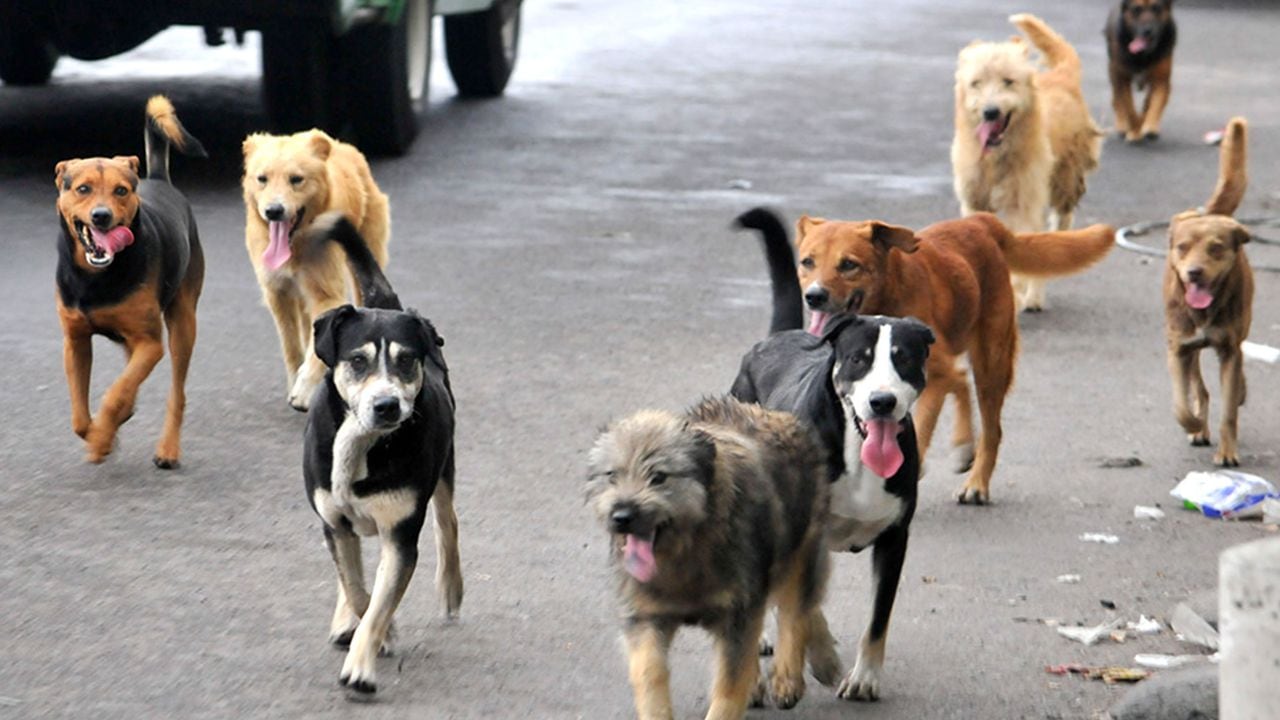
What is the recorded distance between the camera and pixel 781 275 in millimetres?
7035

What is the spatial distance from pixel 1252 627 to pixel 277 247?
5.80 metres

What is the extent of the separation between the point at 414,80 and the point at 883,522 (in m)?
11.4

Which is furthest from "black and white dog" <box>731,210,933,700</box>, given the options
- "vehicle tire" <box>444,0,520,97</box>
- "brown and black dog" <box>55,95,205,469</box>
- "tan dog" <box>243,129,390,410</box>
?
"vehicle tire" <box>444,0,520,97</box>

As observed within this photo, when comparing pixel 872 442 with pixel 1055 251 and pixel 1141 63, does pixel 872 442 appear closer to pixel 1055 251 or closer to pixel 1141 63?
pixel 1055 251

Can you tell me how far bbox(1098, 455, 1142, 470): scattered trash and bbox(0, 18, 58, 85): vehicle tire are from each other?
11870 millimetres

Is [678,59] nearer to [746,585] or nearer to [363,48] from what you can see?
[363,48]

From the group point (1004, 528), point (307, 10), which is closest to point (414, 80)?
point (307, 10)

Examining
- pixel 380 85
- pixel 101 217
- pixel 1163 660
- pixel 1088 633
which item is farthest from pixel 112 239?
pixel 380 85

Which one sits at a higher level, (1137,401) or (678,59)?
(1137,401)

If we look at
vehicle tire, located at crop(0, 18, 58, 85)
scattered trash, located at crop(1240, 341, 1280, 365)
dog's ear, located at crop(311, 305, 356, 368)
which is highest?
dog's ear, located at crop(311, 305, 356, 368)

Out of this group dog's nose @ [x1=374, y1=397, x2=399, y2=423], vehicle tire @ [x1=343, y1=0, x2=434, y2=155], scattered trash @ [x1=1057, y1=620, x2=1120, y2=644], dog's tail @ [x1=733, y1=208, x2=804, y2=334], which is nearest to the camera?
dog's nose @ [x1=374, y1=397, x2=399, y2=423]

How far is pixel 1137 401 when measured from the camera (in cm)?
968

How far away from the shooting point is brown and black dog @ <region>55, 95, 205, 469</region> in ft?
26.2

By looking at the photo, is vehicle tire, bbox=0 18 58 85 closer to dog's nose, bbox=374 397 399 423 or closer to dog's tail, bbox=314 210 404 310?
dog's tail, bbox=314 210 404 310
